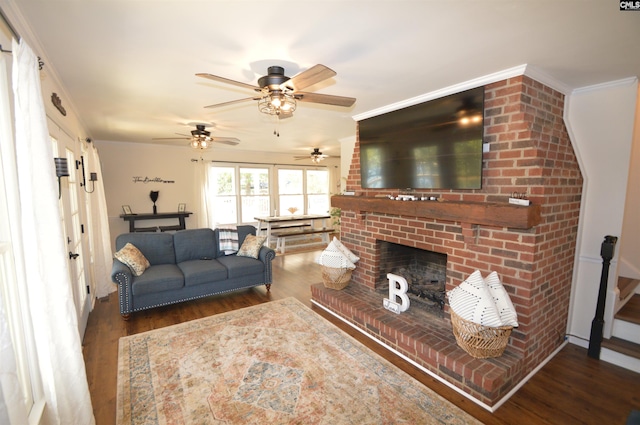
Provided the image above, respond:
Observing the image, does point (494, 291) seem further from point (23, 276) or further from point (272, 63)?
point (23, 276)

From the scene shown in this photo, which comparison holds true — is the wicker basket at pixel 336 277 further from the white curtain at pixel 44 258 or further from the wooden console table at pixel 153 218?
the wooden console table at pixel 153 218

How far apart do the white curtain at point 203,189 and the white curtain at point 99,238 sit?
8.22 ft

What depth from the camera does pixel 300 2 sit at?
143 cm

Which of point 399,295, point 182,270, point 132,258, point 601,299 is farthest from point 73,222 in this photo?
point 601,299

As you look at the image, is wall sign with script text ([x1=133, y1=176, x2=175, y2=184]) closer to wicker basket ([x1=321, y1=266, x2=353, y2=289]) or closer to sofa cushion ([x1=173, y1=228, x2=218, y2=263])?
sofa cushion ([x1=173, y1=228, x2=218, y2=263])

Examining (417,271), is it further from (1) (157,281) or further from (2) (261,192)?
(2) (261,192)

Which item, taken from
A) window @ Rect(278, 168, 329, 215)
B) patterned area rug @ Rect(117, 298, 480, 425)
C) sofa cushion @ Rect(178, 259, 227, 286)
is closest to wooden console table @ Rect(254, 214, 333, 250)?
window @ Rect(278, 168, 329, 215)

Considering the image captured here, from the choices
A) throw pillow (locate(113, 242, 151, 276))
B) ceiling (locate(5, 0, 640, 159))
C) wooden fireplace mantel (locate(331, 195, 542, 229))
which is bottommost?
throw pillow (locate(113, 242, 151, 276))

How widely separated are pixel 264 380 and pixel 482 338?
1.68 meters

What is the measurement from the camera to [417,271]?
3654mm

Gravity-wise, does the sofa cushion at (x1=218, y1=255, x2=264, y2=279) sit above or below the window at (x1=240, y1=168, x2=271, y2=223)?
below

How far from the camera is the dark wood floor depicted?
6.37 ft

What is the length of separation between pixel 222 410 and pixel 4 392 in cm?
129

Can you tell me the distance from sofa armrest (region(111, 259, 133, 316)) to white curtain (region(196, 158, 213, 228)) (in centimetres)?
349
